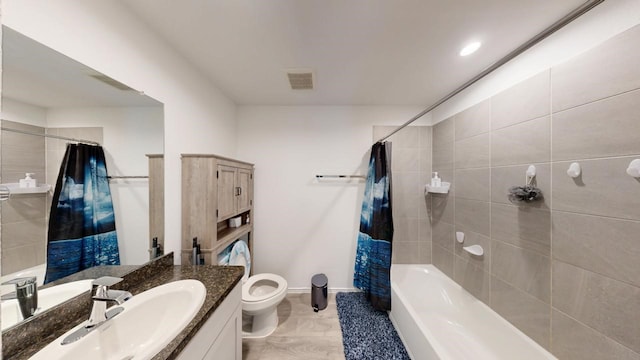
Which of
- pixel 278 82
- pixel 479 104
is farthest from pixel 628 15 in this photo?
pixel 278 82

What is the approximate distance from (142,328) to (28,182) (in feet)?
2.63

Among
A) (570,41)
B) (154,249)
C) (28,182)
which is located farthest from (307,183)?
(570,41)

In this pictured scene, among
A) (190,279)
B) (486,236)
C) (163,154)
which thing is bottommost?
(190,279)

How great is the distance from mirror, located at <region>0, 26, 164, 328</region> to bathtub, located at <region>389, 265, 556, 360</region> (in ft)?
6.30

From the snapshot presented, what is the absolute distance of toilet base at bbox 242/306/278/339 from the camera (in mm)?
1901

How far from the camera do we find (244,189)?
2.25 m

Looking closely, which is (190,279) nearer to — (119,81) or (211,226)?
(211,226)

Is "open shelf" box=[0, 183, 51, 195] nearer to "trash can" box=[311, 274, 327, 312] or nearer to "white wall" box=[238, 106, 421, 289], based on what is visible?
"white wall" box=[238, 106, 421, 289]

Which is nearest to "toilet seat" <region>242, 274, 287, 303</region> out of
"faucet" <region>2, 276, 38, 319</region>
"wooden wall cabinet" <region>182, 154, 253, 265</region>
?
"wooden wall cabinet" <region>182, 154, 253, 265</region>

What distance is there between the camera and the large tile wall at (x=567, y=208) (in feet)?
3.56

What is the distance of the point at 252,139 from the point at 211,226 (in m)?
1.21

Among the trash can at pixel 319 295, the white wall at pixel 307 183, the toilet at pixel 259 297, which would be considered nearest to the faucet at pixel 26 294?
the toilet at pixel 259 297

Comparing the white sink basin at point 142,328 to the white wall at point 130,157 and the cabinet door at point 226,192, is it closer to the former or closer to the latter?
the white wall at point 130,157

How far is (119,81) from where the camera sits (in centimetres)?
123
